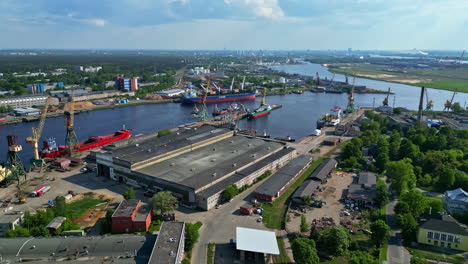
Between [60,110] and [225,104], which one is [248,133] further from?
[60,110]

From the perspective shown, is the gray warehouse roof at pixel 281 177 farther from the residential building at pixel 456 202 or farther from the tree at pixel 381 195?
the residential building at pixel 456 202

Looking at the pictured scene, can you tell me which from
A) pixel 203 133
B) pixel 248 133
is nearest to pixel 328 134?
pixel 248 133

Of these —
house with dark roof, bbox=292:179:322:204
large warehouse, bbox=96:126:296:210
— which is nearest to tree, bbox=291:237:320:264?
house with dark roof, bbox=292:179:322:204

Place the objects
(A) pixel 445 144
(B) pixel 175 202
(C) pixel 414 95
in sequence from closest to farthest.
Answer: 1. (B) pixel 175 202
2. (A) pixel 445 144
3. (C) pixel 414 95

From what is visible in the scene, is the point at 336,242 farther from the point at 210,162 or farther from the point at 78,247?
the point at 210,162

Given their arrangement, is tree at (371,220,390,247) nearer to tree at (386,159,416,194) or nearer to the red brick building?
tree at (386,159,416,194)

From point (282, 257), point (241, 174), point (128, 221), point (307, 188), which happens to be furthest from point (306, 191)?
point (128, 221)

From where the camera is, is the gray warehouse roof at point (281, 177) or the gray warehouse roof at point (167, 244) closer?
the gray warehouse roof at point (167, 244)

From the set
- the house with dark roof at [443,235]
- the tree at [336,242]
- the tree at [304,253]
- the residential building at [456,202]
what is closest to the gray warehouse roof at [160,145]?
the tree at [304,253]
